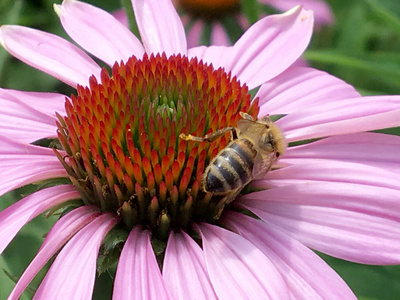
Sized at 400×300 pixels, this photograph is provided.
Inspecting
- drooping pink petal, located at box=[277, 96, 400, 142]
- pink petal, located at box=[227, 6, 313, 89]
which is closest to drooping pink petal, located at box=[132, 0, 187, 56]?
pink petal, located at box=[227, 6, 313, 89]

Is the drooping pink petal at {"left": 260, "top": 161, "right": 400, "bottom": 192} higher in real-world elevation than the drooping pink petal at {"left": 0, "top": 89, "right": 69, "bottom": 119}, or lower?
lower

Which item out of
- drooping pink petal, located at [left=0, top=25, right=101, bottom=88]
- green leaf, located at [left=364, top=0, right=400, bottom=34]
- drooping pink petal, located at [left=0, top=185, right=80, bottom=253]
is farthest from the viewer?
green leaf, located at [left=364, top=0, right=400, bottom=34]

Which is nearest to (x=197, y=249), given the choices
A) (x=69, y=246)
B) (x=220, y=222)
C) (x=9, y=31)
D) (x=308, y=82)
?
(x=220, y=222)

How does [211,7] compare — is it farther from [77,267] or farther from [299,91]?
[77,267]

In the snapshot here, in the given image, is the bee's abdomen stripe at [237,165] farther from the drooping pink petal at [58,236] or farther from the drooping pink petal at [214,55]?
the drooping pink petal at [214,55]

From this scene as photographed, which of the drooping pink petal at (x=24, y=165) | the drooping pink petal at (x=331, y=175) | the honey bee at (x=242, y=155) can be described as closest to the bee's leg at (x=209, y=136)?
the honey bee at (x=242, y=155)

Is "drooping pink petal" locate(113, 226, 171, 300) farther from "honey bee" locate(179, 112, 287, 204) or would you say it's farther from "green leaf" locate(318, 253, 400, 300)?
"green leaf" locate(318, 253, 400, 300)

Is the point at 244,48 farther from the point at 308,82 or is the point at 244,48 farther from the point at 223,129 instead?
the point at 223,129
